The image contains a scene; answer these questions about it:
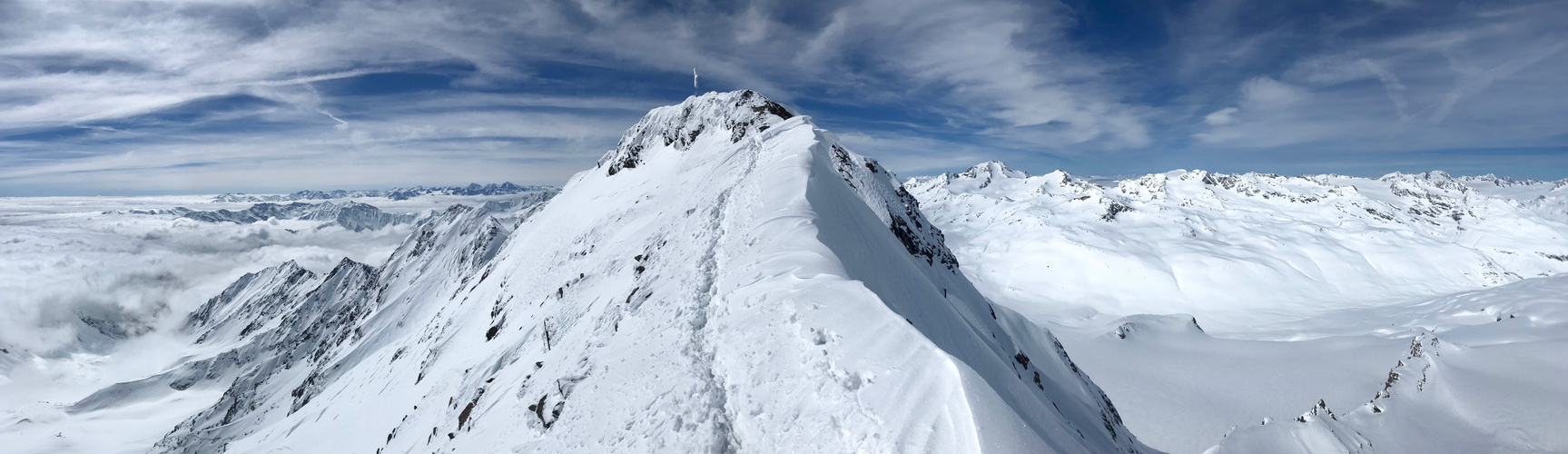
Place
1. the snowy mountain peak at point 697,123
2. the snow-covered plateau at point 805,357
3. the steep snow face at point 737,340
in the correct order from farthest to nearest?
1. the snowy mountain peak at point 697,123
2. the snow-covered plateau at point 805,357
3. the steep snow face at point 737,340

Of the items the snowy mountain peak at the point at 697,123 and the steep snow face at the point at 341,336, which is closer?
the snowy mountain peak at the point at 697,123

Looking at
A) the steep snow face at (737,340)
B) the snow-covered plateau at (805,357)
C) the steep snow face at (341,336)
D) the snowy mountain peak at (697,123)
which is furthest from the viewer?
the steep snow face at (341,336)

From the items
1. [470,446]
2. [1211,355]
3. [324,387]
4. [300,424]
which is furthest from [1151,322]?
[324,387]

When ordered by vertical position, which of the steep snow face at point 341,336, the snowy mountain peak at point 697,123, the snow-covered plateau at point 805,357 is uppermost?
the snowy mountain peak at point 697,123

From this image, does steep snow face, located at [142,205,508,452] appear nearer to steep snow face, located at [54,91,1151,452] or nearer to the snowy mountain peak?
steep snow face, located at [54,91,1151,452]

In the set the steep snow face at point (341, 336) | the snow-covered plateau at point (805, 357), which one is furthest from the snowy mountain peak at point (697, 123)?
the steep snow face at point (341, 336)

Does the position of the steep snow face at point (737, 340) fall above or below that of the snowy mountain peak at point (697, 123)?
below

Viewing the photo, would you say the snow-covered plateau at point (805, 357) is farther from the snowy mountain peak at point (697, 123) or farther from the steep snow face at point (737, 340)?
the snowy mountain peak at point (697, 123)
